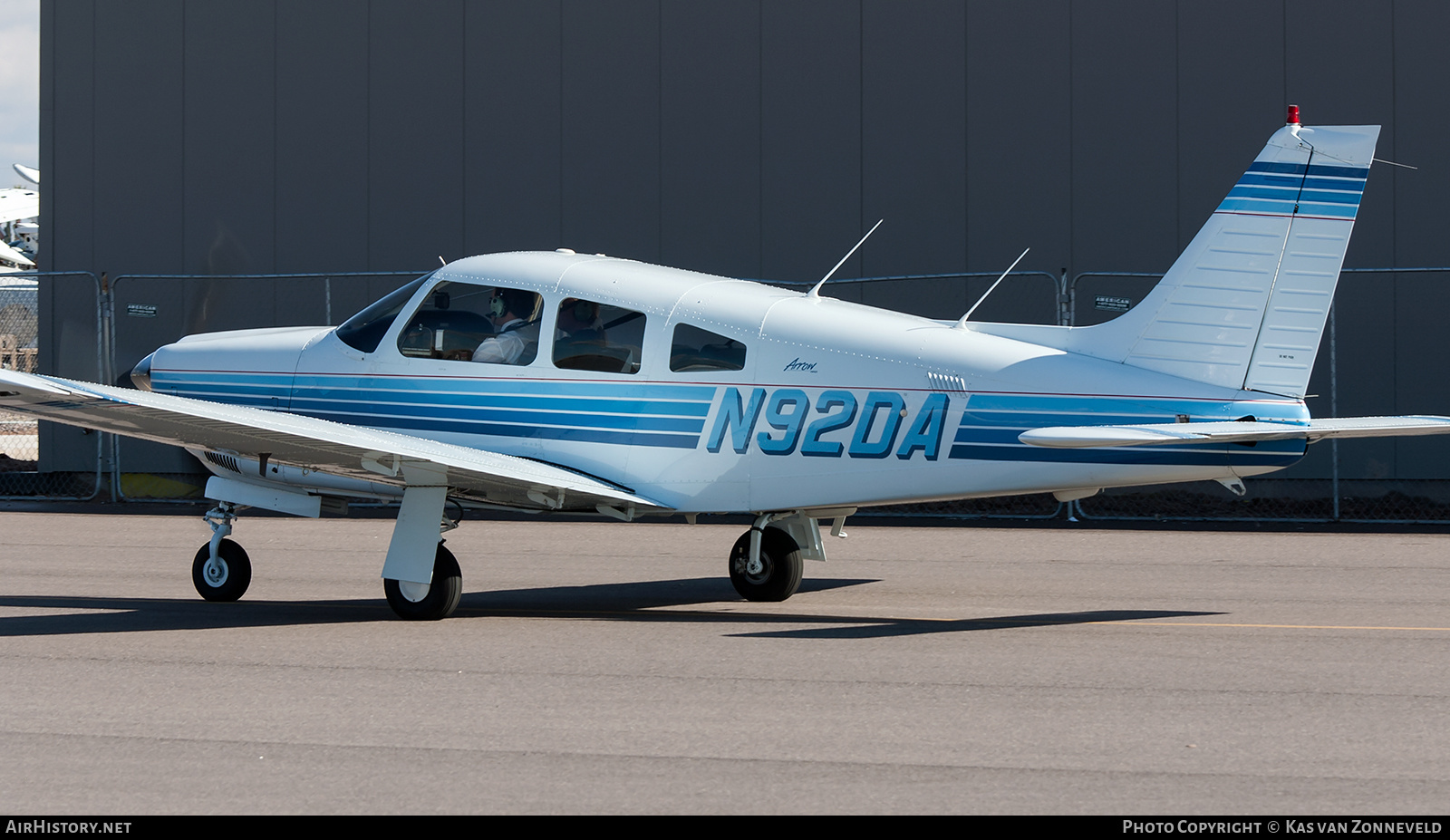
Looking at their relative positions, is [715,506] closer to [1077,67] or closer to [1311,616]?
[1311,616]

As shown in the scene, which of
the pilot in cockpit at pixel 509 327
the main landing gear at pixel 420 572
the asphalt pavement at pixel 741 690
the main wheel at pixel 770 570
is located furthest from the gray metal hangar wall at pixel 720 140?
the main landing gear at pixel 420 572

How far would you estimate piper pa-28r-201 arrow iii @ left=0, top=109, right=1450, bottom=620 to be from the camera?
8.47 metres

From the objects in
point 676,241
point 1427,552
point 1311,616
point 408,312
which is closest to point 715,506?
point 408,312

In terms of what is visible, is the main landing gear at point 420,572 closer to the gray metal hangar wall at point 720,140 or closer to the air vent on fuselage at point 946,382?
the air vent on fuselage at point 946,382

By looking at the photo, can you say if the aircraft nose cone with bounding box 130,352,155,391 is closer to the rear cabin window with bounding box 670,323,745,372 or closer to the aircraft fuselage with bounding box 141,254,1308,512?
the aircraft fuselage with bounding box 141,254,1308,512

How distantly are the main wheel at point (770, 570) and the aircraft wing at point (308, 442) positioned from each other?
1.02 meters

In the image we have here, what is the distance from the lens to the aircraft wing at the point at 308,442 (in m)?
8.00

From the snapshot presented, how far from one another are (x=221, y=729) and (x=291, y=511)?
377 cm

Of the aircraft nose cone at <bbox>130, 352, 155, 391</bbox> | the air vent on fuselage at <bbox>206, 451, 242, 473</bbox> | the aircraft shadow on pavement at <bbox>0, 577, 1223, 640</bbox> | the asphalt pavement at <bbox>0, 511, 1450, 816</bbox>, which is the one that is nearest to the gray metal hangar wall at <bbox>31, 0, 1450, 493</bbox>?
the asphalt pavement at <bbox>0, 511, 1450, 816</bbox>

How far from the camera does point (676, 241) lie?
19.1 m

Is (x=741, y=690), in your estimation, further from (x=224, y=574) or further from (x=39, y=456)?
(x=39, y=456)

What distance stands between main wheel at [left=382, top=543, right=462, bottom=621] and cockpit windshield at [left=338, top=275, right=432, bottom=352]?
1.67m

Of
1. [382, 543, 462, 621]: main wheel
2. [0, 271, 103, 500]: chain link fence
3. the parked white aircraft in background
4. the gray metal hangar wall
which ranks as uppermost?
the parked white aircraft in background

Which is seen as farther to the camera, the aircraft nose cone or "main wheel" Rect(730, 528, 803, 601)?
the aircraft nose cone
